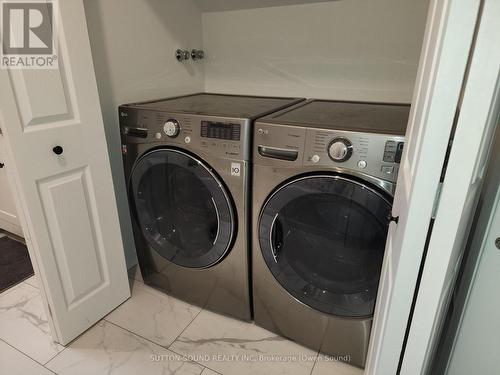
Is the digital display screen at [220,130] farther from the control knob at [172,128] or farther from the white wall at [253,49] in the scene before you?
the white wall at [253,49]

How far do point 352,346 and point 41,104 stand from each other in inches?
61.5

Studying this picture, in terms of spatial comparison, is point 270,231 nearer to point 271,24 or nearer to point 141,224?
point 141,224

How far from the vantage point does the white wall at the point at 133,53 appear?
153 centimetres

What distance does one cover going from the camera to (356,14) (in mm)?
1585

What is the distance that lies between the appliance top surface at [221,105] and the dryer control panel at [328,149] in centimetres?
14

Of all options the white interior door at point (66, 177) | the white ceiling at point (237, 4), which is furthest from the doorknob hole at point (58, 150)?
the white ceiling at point (237, 4)

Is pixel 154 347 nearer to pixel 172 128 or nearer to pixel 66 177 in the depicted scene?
pixel 66 177

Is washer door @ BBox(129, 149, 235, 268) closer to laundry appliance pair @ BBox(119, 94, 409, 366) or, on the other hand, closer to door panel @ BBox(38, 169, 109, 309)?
laundry appliance pair @ BBox(119, 94, 409, 366)

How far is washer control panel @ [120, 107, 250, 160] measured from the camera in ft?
4.11

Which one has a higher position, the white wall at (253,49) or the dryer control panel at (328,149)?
the white wall at (253,49)

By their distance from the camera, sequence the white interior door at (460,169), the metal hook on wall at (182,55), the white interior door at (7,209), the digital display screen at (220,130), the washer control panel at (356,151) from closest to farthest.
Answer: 1. the white interior door at (460,169)
2. the washer control panel at (356,151)
3. the digital display screen at (220,130)
4. the metal hook on wall at (182,55)
5. the white interior door at (7,209)

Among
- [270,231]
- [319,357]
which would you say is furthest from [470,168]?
[319,357]

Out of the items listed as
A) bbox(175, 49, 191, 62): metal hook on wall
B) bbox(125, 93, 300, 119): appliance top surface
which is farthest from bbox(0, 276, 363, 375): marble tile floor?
bbox(175, 49, 191, 62): metal hook on wall

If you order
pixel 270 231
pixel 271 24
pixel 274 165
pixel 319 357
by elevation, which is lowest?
pixel 319 357
